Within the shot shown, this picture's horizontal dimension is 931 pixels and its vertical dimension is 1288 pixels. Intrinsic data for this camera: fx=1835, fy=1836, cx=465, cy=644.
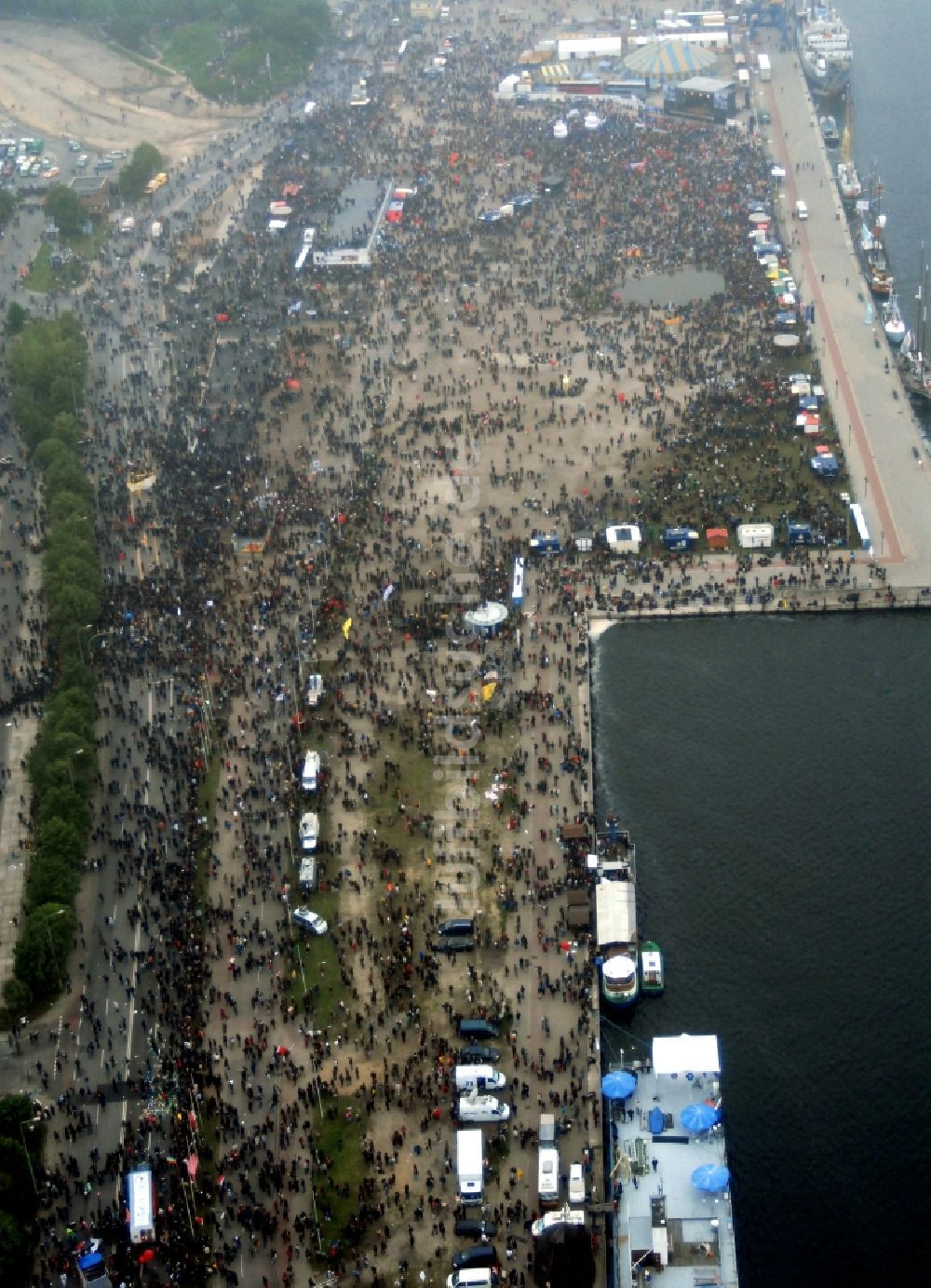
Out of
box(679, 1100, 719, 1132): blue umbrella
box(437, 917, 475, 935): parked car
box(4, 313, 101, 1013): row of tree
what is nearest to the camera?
box(679, 1100, 719, 1132): blue umbrella

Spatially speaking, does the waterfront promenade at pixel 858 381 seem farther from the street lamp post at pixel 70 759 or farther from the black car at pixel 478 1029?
the street lamp post at pixel 70 759

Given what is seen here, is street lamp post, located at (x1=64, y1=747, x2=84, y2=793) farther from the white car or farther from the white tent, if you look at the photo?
the white tent

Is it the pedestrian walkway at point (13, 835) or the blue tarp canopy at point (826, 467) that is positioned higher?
the blue tarp canopy at point (826, 467)

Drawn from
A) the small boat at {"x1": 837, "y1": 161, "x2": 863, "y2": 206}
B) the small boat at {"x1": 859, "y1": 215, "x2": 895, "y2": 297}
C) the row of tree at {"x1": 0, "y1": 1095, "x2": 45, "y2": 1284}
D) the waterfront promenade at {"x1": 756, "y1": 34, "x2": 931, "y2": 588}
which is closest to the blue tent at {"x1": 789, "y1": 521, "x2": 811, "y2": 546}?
the waterfront promenade at {"x1": 756, "y1": 34, "x2": 931, "y2": 588}

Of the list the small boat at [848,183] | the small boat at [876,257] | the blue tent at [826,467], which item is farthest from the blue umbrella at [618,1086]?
the small boat at [848,183]

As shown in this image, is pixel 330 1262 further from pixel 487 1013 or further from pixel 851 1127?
pixel 851 1127

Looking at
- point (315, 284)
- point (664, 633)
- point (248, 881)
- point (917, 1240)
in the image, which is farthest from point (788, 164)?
point (917, 1240)
